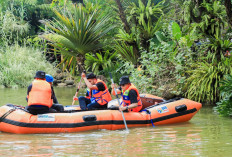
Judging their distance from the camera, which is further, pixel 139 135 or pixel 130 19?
pixel 130 19

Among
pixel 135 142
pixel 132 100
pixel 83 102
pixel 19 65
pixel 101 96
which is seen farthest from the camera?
pixel 19 65

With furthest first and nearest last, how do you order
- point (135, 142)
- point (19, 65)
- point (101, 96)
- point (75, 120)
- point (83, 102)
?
1. point (19, 65)
2. point (83, 102)
3. point (101, 96)
4. point (75, 120)
5. point (135, 142)

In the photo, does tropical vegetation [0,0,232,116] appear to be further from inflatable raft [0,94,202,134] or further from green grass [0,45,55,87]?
inflatable raft [0,94,202,134]

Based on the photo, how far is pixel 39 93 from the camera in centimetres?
753

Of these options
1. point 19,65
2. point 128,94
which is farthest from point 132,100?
point 19,65

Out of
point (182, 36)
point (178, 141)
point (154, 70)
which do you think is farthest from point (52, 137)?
point (182, 36)

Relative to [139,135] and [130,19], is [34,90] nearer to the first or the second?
[139,135]

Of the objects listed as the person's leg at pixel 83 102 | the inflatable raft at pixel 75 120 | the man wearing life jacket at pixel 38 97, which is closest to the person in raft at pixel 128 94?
the inflatable raft at pixel 75 120

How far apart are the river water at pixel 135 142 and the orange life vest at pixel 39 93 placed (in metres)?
0.71

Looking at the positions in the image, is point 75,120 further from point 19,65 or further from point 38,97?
point 19,65

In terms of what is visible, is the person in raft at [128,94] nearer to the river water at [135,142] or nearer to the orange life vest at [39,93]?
the river water at [135,142]

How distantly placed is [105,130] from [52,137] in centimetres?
118

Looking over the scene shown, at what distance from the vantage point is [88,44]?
14367 mm

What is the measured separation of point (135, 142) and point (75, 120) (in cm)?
180
